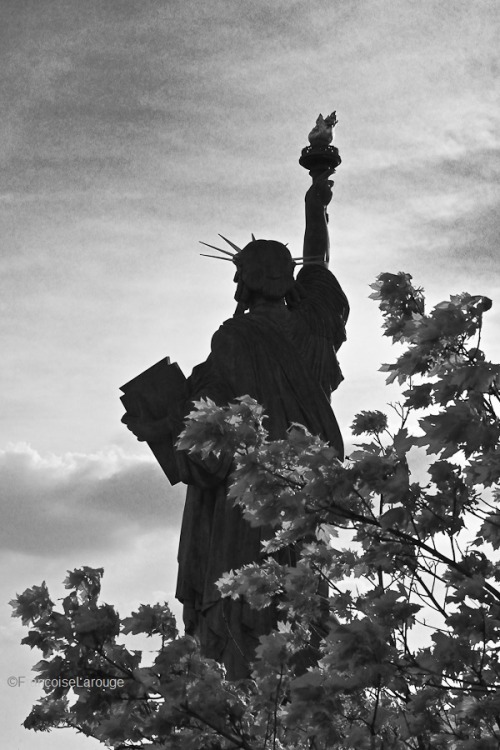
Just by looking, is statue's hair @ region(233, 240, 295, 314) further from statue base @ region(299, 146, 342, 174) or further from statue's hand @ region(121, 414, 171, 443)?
statue's hand @ region(121, 414, 171, 443)

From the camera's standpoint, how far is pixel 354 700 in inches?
320

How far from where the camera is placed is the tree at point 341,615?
7016 millimetres

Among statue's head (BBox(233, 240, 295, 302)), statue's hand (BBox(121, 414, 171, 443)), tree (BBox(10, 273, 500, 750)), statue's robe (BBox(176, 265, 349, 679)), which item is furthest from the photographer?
statue's head (BBox(233, 240, 295, 302))

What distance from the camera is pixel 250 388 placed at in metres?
12.2

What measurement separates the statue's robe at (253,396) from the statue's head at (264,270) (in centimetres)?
21

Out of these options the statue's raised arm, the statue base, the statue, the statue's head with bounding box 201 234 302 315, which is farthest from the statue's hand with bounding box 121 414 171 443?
the statue base

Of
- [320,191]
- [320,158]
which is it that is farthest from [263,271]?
[320,158]

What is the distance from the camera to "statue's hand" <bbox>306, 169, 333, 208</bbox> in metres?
13.7

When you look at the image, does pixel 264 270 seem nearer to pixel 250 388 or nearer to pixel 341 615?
pixel 250 388

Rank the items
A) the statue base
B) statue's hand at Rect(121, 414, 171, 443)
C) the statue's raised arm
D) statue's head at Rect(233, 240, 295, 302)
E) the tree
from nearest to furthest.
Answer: the tree, statue's hand at Rect(121, 414, 171, 443), statue's head at Rect(233, 240, 295, 302), the statue's raised arm, the statue base

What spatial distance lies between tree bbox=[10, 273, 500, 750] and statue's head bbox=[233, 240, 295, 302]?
15.1 ft

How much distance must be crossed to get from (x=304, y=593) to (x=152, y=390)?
→ 407 cm

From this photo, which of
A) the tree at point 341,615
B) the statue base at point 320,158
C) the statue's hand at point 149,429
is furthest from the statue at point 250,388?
the tree at point 341,615

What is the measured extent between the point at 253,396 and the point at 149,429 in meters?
0.96
